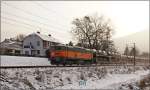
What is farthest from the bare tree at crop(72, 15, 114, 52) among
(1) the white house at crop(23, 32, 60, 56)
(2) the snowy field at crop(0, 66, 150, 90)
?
(2) the snowy field at crop(0, 66, 150, 90)

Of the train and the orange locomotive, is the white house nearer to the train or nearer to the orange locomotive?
the train

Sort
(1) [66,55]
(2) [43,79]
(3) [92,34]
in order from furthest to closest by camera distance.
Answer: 1. (3) [92,34]
2. (1) [66,55]
3. (2) [43,79]

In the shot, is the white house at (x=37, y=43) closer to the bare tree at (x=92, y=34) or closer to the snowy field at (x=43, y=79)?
the bare tree at (x=92, y=34)

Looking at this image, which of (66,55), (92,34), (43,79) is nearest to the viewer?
(43,79)

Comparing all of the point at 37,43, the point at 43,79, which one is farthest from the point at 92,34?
the point at 43,79

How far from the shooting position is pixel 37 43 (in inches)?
2904

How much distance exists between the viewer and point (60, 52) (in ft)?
112

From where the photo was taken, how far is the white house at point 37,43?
72.1m

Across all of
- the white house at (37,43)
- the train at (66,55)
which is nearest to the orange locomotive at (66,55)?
the train at (66,55)

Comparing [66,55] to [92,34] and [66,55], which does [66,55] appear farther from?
[92,34]

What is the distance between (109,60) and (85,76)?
97.4ft

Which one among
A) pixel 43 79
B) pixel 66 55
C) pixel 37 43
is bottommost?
pixel 43 79

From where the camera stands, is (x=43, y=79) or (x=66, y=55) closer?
(x=43, y=79)

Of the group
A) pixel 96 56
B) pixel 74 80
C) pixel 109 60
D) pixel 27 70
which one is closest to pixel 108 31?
pixel 109 60
